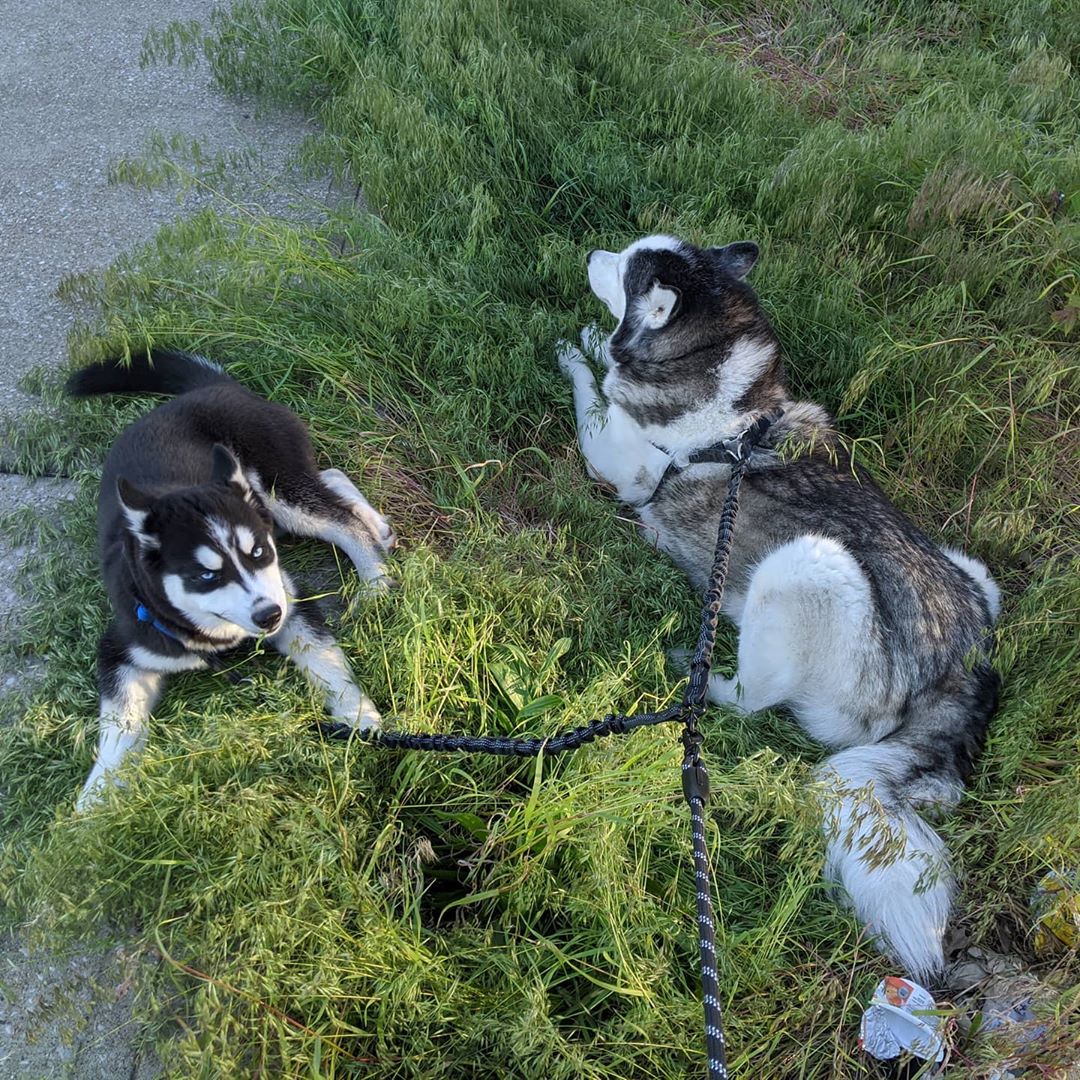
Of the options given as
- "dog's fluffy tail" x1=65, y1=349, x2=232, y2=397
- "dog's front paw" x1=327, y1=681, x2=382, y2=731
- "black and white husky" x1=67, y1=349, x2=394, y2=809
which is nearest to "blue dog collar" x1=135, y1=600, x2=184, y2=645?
"black and white husky" x1=67, y1=349, x2=394, y2=809

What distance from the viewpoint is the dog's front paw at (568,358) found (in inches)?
155

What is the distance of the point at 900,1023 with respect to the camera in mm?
2252

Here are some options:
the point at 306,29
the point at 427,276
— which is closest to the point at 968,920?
the point at 427,276

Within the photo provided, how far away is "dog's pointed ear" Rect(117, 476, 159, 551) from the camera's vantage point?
2363 mm

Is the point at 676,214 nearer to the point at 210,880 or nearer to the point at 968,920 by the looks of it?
the point at 968,920

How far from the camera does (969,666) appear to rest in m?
2.93

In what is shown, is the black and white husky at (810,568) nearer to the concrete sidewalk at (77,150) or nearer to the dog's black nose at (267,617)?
the dog's black nose at (267,617)

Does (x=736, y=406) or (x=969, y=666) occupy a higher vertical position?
(x=736, y=406)

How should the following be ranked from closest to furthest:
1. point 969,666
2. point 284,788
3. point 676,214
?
point 284,788 → point 969,666 → point 676,214

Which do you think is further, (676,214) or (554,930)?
(676,214)

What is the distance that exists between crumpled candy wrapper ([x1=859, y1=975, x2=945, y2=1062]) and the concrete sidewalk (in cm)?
278

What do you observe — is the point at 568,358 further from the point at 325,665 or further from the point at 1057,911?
the point at 1057,911

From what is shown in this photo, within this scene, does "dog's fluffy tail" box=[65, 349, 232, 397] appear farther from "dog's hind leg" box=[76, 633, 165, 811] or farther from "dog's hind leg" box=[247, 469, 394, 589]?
"dog's hind leg" box=[76, 633, 165, 811]

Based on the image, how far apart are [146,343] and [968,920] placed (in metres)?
3.52
